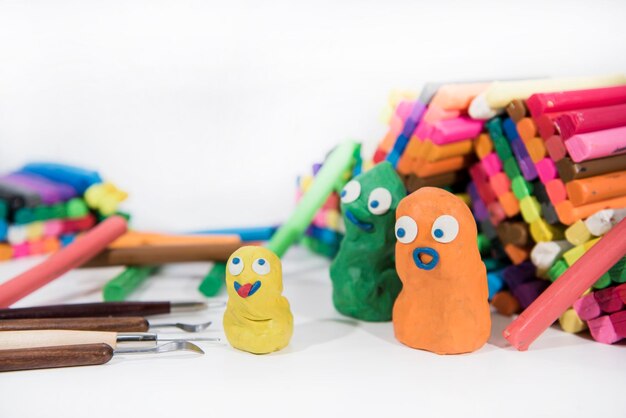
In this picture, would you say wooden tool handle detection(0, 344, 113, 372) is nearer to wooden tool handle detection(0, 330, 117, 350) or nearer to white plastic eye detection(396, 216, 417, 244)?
wooden tool handle detection(0, 330, 117, 350)

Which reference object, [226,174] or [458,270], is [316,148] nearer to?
[226,174]

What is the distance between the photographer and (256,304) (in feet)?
4.88

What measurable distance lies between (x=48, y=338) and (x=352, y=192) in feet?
2.09

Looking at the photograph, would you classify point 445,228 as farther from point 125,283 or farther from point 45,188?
point 45,188

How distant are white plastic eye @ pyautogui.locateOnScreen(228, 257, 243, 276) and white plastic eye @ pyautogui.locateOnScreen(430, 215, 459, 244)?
35 cm

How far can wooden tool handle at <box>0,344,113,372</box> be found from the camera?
139 cm

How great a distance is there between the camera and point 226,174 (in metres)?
2.63

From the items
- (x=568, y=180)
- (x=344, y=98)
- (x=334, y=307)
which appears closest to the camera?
(x=568, y=180)

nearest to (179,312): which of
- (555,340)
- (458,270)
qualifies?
(458,270)

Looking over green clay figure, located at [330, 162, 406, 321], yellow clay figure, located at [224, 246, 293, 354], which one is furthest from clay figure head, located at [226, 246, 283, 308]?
green clay figure, located at [330, 162, 406, 321]

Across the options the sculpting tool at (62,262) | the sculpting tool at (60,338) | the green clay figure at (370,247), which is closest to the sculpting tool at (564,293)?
the green clay figure at (370,247)

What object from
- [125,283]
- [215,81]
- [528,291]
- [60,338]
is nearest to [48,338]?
[60,338]

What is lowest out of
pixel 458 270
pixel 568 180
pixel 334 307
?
pixel 334 307

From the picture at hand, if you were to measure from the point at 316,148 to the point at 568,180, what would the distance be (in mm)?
1098
